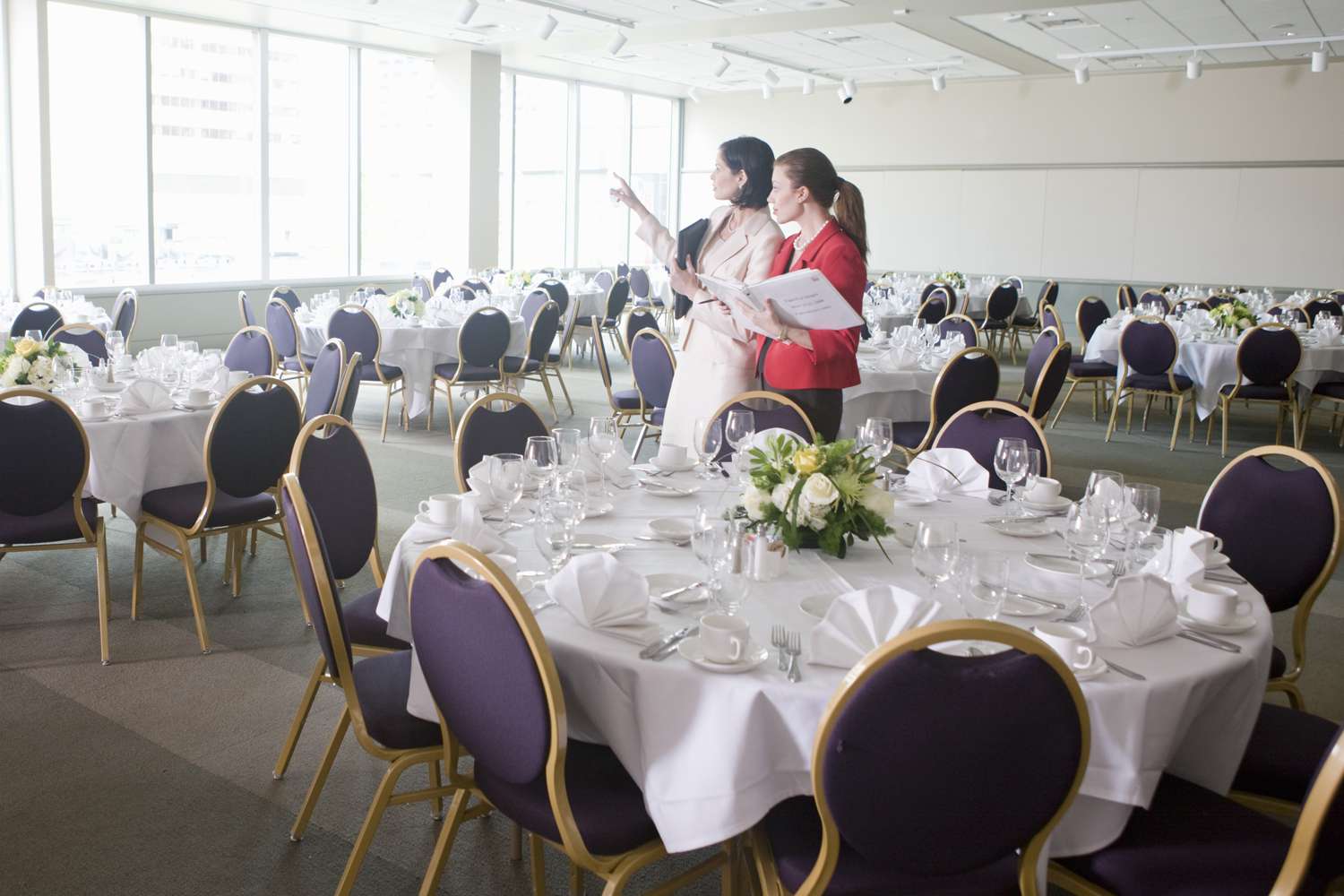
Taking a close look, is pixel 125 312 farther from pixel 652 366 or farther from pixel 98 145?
pixel 652 366

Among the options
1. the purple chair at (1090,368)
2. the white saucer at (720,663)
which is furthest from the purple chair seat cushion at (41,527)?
the purple chair at (1090,368)

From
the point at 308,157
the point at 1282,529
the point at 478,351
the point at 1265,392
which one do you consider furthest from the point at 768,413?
the point at 308,157

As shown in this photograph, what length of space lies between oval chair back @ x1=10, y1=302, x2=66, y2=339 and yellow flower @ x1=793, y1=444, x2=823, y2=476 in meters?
6.67

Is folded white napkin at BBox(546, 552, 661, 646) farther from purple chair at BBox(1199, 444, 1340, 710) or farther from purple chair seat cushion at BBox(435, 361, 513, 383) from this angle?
purple chair seat cushion at BBox(435, 361, 513, 383)

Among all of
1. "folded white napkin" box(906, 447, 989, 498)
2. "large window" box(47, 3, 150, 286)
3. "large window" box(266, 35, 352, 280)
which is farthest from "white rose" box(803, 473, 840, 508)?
"large window" box(266, 35, 352, 280)

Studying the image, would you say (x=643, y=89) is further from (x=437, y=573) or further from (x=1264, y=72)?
(x=437, y=573)

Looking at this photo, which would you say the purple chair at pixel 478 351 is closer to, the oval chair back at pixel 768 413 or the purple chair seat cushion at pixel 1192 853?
the oval chair back at pixel 768 413

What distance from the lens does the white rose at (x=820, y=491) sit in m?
2.76

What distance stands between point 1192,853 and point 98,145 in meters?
12.7

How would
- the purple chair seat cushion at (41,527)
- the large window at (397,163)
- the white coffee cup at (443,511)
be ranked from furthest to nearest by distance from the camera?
the large window at (397,163) → the purple chair seat cushion at (41,527) → the white coffee cup at (443,511)

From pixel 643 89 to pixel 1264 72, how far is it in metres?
9.31

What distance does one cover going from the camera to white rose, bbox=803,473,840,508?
276 cm

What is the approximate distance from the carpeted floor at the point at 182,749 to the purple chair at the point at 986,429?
3.51 feet

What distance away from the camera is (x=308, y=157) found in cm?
1438
